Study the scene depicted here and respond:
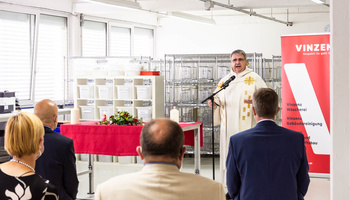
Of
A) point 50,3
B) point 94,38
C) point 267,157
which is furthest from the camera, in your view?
point 94,38

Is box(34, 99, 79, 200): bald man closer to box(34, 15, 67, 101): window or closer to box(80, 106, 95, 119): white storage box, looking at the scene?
box(80, 106, 95, 119): white storage box

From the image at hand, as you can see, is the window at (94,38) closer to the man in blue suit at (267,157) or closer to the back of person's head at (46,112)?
the back of person's head at (46,112)

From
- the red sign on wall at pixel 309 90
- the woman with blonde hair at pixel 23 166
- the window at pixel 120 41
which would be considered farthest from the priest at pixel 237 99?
the window at pixel 120 41

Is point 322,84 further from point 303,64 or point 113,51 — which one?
point 113,51

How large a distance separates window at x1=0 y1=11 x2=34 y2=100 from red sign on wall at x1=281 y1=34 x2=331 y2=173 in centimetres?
505

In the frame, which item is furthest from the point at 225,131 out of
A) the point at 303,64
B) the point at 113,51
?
the point at 113,51

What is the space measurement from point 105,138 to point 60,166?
8.41 ft

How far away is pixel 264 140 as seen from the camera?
2.84m

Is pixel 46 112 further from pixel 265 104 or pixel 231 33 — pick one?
pixel 231 33

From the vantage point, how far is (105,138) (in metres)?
5.75

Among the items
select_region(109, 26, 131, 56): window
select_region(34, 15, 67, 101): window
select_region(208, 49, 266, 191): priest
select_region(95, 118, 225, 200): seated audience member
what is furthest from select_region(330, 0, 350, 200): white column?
select_region(109, 26, 131, 56): window

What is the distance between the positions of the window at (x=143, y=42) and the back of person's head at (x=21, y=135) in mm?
10911

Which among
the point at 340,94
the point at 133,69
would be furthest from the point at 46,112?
the point at 133,69

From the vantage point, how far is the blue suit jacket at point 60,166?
10.4 ft
